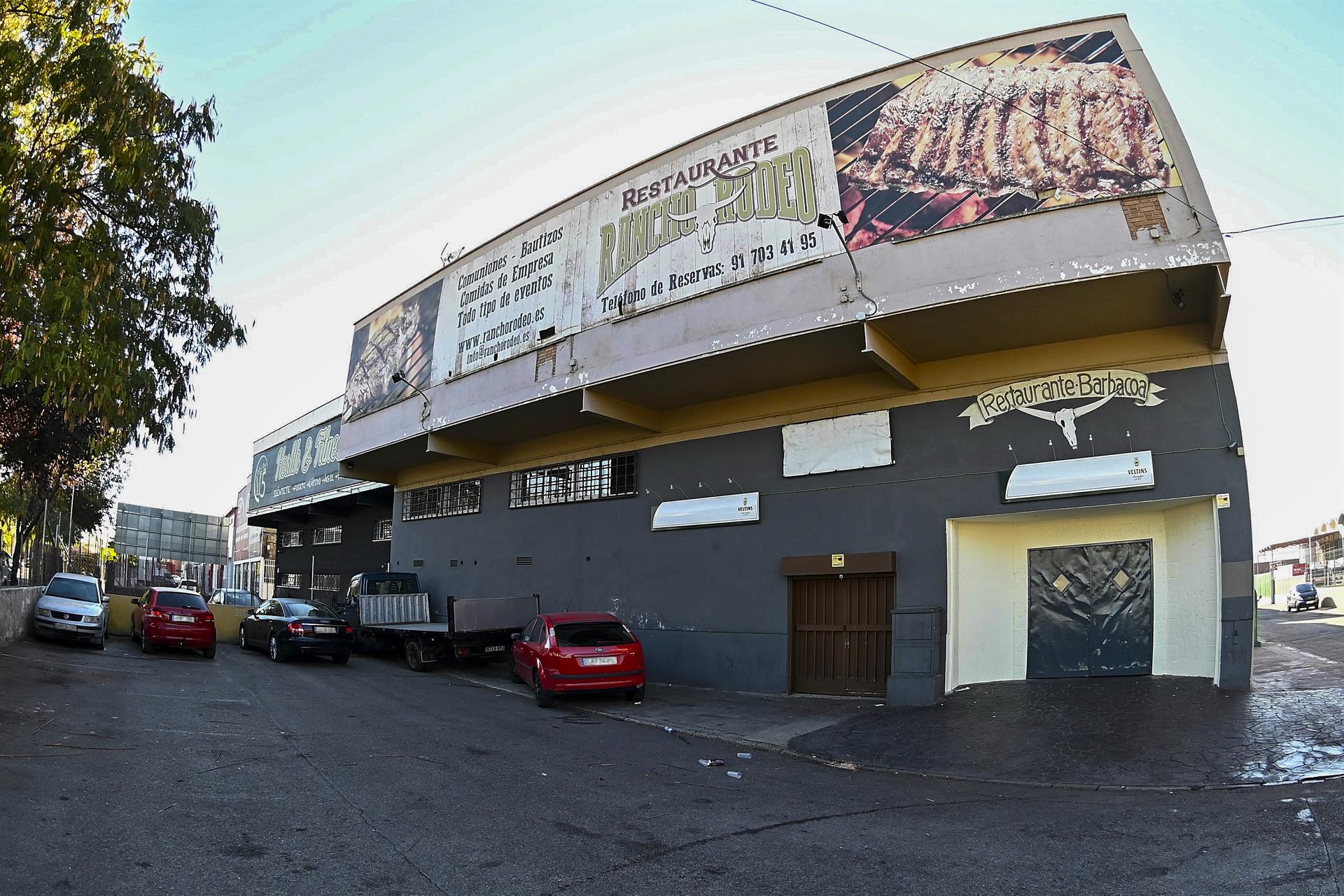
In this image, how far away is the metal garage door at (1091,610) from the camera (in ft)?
42.9

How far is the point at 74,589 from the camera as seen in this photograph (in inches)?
834

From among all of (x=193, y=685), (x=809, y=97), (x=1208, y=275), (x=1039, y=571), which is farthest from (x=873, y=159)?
(x=193, y=685)

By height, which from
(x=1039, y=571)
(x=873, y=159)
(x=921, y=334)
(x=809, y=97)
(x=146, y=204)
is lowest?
(x=1039, y=571)

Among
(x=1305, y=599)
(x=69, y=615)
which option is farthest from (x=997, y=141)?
(x=1305, y=599)

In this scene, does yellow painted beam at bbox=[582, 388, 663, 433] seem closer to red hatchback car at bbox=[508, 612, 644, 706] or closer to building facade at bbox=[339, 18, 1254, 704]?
building facade at bbox=[339, 18, 1254, 704]

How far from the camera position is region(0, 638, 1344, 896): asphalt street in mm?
5336

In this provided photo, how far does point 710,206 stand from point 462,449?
384 inches

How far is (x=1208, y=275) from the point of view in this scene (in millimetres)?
11406

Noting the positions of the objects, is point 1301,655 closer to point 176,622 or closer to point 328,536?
point 176,622

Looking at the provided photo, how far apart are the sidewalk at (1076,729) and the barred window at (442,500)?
10.3m

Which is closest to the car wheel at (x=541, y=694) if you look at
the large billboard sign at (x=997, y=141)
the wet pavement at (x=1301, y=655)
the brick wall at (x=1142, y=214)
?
the large billboard sign at (x=997, y=141)

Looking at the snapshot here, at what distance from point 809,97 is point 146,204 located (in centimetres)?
1051

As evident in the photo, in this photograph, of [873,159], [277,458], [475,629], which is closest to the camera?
[873,159]

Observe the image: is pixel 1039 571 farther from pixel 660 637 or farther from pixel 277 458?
pixel 277 458
